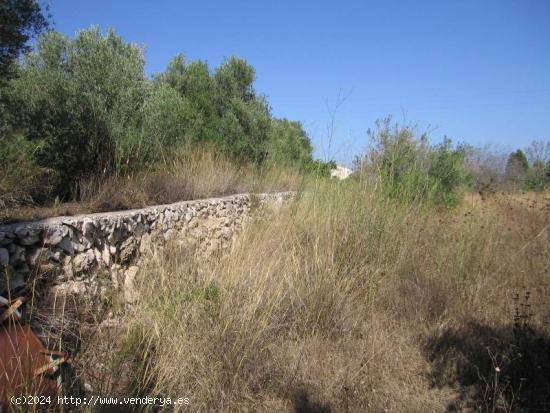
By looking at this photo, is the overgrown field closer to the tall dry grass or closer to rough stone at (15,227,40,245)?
rough stone at (15,227,40,245)

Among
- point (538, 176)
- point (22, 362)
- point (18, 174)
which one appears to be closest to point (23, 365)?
point (22, 362)

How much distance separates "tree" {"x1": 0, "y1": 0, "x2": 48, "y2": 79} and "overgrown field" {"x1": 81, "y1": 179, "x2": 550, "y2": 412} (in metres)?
3.52

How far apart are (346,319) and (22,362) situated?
2424mm

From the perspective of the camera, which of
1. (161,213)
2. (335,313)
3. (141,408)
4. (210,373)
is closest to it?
(141,408)

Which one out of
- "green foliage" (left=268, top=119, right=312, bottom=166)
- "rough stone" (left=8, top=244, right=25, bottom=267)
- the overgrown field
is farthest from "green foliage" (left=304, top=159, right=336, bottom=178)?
"green foliage" (left=268, top=119, right=312, bottom=166)

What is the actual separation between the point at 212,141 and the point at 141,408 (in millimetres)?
8107

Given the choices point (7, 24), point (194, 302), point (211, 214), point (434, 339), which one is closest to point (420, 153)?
point (434, 339)

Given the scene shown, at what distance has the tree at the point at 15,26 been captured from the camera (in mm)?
5012

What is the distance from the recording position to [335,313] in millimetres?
3533

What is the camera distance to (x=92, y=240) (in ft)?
11.3

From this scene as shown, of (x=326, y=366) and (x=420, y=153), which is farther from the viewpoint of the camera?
(x=420, y=153)

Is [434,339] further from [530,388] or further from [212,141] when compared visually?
[212,141]

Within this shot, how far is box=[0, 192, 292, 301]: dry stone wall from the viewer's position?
2762 mm

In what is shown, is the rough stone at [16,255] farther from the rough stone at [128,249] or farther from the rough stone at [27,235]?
the rough stone at [128,249]
